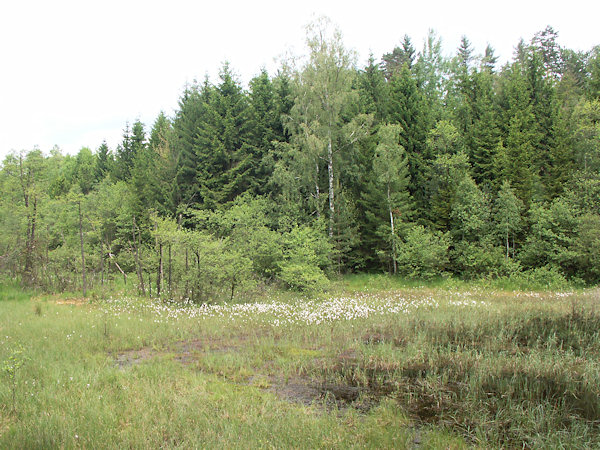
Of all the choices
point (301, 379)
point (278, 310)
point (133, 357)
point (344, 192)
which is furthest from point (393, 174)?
point (133, 357)

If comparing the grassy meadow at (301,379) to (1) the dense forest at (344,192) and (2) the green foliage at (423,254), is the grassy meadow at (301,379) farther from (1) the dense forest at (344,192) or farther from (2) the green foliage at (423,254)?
(2) the green foliage at (423,254)

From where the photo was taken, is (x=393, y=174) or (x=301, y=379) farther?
(x=393, y=174)

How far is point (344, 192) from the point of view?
92.8 feet

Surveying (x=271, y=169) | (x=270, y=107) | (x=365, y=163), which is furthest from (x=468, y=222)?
(x=270, y=107)

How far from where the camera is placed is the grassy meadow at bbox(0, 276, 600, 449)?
15.6 feet

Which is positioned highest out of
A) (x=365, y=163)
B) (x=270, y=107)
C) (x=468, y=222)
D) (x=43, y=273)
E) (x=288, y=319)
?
(x=270, y=107)

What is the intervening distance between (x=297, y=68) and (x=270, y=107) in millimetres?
6080

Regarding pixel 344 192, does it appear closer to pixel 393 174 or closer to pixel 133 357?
pixel 393 174

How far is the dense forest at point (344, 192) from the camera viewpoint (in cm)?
1989

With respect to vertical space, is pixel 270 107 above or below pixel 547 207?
above

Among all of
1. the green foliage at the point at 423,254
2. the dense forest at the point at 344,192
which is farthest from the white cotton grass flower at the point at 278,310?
the green foliage at the point at 423,254

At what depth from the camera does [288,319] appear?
1248cm

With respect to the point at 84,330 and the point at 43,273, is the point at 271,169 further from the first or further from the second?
the point at 84,330

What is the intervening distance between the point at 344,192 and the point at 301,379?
862 inches
